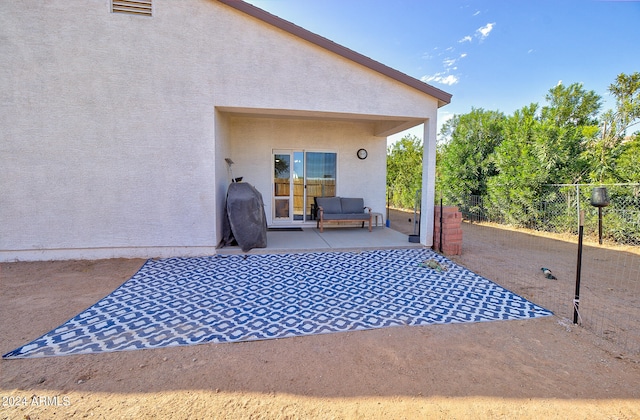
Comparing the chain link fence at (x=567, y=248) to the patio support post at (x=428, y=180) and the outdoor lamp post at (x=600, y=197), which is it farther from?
the patio support post at (x=428, y=180)

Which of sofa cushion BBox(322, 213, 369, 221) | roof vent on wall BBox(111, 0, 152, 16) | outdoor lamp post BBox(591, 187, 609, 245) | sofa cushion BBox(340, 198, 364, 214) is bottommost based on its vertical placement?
sofa cushion BBox(322, 213, 369, 221)

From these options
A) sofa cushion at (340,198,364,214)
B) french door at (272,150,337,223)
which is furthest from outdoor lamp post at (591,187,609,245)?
french door at (272,150,337,223)

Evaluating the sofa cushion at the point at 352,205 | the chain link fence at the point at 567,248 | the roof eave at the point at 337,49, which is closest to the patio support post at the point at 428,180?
the roof eave at the point at 337,49

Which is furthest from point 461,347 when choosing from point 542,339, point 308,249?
point 308,249

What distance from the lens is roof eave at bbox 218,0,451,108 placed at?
16.8ft

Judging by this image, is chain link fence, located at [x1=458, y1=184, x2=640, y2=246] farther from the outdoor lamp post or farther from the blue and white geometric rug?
the blue and white geometric rug

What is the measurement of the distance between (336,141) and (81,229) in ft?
21.3

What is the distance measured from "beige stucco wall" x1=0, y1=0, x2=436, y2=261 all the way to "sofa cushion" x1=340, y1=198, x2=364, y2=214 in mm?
3184

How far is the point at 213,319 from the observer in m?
3.08

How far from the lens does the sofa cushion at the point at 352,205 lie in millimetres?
8219

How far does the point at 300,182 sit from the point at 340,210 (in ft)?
5.06

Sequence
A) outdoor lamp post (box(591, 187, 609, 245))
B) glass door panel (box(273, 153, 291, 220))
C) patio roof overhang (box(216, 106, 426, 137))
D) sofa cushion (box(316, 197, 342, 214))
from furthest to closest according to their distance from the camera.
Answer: glass door panel (box(273, 153, 291, 220)), sofa cushion (box(316, 197, 342, 214)), patio roof overhang (box(216, 106, 426, 137)), outdoor lamp post (box(591, 187, 609, 245))

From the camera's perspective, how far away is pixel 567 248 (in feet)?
21.7

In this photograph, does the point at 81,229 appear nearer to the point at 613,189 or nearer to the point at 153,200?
the point at 153,200
